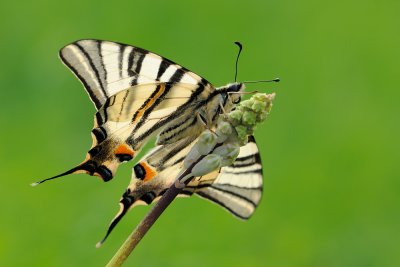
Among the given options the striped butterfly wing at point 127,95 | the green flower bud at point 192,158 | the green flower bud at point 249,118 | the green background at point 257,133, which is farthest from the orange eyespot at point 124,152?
the green background at point 257,133

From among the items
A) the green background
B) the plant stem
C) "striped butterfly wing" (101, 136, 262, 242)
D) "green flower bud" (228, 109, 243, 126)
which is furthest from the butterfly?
the green background

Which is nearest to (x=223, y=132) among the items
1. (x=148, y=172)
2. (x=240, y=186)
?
(x=148, y=172)

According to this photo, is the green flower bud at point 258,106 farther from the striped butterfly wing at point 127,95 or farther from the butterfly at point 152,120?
the striped butterfly wing at point 127,95

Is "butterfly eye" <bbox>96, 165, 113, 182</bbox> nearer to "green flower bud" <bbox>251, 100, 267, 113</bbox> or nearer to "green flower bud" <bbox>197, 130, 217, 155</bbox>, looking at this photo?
"green flower bud" <bbox>197, 130, 217, 155</bbox>

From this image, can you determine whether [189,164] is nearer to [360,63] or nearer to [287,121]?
[287,121]

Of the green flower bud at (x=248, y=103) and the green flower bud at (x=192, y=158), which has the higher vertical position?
the green flower bud at (x=248, y=103)

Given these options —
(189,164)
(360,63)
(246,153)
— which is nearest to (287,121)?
(360,63)
